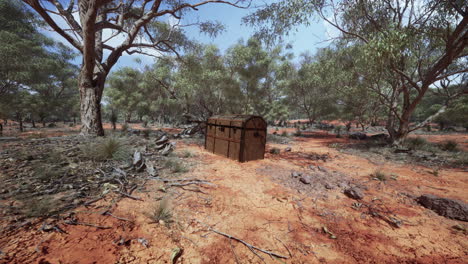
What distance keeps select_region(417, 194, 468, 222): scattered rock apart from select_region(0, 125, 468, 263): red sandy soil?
18cm

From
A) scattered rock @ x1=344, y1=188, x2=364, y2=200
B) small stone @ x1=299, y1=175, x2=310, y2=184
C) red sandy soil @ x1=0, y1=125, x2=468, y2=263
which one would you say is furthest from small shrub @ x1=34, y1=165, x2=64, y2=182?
scattered rock @ x1=344, y1=188, x2=364, y2=200

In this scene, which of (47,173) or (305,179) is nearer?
(47,173)

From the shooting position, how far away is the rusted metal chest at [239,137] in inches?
247

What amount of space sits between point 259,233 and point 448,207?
3906mm

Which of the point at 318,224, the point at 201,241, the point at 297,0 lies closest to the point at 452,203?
the point at 318,224

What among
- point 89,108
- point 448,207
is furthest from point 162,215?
point 89,108

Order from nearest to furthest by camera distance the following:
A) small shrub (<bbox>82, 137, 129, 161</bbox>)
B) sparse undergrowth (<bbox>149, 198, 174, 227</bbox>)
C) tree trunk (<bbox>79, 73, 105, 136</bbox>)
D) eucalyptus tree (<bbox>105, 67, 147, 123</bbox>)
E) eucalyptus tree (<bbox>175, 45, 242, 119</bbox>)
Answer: sparse undergrowth (<bbox>149, 198, 174, 227</bbox>) → small shrub (<bbox>82, 137, 129, 161</bbox>) → tree trunk (<bbox>79, 73, 105, 136</bbox>) → eucalyptus tree (<bbox>175, 45, 242, 119</bbox>) → eucalyptus tree (<bbox>105, 67, 147, 123</bbox>)

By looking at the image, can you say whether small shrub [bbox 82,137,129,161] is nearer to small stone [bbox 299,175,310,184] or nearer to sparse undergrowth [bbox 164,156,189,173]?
sparse undergrowth [bbox 164,156,189,173]

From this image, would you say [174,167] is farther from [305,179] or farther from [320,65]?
[320,65]

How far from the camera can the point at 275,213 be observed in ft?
10.6

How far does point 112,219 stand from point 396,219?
496 cm

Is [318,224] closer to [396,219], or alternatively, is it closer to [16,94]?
[396,219]

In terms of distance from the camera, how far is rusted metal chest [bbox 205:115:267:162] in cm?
627

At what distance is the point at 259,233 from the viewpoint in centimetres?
263
